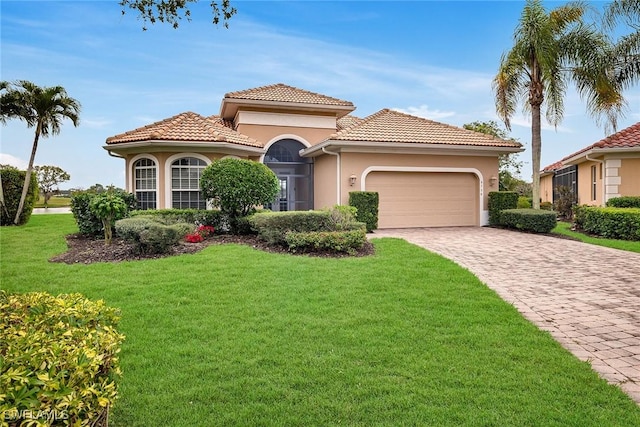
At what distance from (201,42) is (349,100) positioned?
10530 mm

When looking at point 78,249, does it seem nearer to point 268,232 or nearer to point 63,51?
point 268,232

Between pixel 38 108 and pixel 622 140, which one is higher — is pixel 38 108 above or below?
above

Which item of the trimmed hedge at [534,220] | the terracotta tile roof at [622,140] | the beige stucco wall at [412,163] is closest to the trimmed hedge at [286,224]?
the beige stucco wall at [412,163]

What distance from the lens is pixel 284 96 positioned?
62.7 feet

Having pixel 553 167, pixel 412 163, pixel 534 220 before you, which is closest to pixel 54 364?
pixel 412 163

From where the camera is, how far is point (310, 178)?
19.2 m

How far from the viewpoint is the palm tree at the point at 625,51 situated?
17.0 meters

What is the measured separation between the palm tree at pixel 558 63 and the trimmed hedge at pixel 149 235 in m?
14.5

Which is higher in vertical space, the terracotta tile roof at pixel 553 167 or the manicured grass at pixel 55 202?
the terracotta tile roof at pixel 553 167

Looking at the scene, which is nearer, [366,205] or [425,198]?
[366,205]

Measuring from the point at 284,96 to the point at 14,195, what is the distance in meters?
12.6

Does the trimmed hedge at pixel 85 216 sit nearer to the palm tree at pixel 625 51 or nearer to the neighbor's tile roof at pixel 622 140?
the neighbor's tile roof at pixel 622 140

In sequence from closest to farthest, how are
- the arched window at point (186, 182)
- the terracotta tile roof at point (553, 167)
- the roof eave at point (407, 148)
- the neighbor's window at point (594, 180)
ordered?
the arched window at point (186, 182), the roof eave at point (407, 148), the neighbor's window at point (594, 180), the terracotta tile roof at point (553, 167)

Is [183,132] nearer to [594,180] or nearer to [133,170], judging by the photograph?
[133,170]
